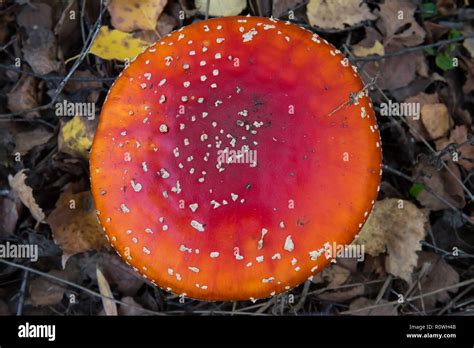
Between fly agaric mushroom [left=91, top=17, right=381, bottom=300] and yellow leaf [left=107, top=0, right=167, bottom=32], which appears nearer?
fly agaric mushroom [left=91, top=17, right=381, bottom=300]

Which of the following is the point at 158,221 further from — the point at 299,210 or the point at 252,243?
the point at 299,210

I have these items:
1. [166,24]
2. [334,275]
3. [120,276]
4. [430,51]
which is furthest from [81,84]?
[430,51]

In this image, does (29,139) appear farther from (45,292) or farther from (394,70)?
(394,70)

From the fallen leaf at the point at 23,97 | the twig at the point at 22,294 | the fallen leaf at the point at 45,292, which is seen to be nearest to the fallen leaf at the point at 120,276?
the fallen leaf at the point at 45,292

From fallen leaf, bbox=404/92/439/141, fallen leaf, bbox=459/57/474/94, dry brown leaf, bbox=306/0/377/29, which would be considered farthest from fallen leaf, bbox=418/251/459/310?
dry brown leaf, bbox=306/0/377/29

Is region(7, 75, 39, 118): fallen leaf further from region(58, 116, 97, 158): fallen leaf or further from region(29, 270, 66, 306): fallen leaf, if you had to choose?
region(29, 270, 66, 306): fallen leaf
